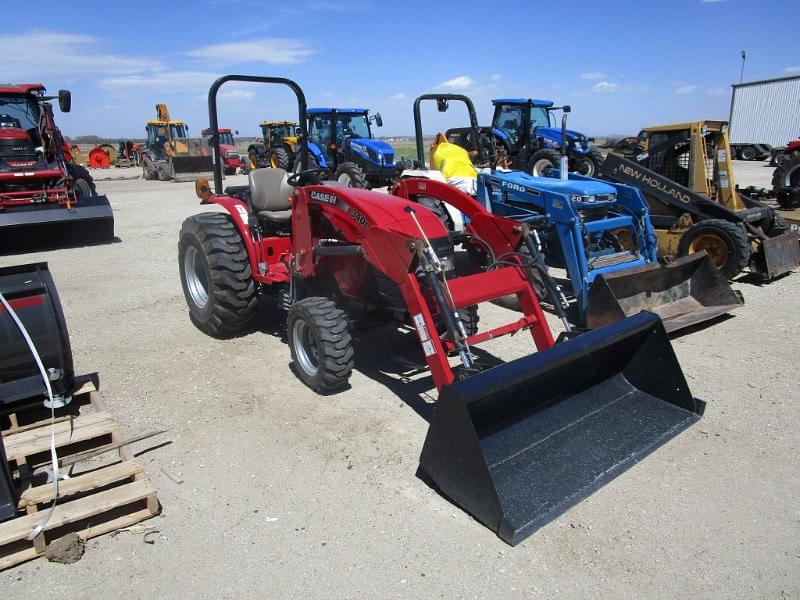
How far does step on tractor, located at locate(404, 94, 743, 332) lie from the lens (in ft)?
18.0

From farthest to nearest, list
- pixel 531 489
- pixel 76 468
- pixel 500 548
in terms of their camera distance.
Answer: pixel 76 468 → pixel 531 489 → pixel 500 548

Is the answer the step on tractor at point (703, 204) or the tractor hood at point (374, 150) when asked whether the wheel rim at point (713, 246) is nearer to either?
the step on tractor at point (703, 204)

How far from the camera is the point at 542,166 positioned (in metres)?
14.7

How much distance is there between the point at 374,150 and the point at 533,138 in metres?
4.43

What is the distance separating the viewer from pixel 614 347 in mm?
3807

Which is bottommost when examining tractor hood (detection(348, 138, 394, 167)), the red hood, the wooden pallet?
the wooden pallet

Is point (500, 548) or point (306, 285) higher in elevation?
point (306, 285)

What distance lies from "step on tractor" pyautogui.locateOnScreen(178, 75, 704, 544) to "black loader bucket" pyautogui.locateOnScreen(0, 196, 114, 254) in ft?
18.3

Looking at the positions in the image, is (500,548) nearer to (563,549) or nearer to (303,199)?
(563,549)

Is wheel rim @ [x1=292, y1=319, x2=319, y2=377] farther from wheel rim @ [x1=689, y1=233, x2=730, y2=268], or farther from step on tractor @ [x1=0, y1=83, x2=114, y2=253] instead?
step on tractor @ [x1=0, y1=83, x2=114, y2=253]

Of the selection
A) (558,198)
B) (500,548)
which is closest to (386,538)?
(500,548)

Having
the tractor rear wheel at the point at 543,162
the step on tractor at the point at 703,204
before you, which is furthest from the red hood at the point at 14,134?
the tractor rear wheel at the point at 543,162

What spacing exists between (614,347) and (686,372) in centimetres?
137

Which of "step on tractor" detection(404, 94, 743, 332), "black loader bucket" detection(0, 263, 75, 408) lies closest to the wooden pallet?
"black loader bucket" detection(0, 263, 75, 408)
